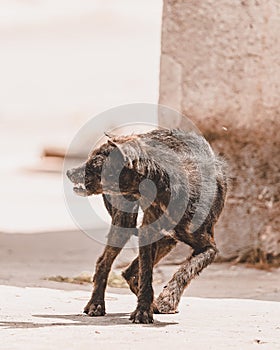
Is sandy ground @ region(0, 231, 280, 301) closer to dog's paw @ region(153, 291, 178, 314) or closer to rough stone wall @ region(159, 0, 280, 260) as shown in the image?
rough stone wall @ region(159, 0, 280, 260)

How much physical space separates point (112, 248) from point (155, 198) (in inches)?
21.3

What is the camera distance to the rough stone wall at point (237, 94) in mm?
8859

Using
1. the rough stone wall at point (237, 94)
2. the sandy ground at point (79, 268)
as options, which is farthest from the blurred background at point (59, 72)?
the rough stone wall at point (237, 94)

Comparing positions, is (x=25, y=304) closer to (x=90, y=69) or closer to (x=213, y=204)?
(x=213, y=204)

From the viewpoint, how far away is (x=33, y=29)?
97.0 feet

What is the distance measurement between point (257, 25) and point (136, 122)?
290 cm

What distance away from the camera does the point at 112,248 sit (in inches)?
230

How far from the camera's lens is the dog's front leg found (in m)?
5.40

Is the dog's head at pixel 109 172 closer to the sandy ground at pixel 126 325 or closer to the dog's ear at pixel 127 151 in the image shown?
the dog's ear at pixel 127 151

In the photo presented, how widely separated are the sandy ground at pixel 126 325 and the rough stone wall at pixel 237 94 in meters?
2.13

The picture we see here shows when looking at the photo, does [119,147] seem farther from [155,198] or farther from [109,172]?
[155,198]

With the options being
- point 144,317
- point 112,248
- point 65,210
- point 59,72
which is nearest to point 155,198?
point 112,248

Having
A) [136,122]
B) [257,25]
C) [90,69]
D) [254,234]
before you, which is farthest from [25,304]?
[90,69]

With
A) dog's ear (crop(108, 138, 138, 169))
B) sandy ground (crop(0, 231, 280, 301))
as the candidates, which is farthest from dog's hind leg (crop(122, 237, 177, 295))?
sandy ground (crop(0, 231, 280, 301))
